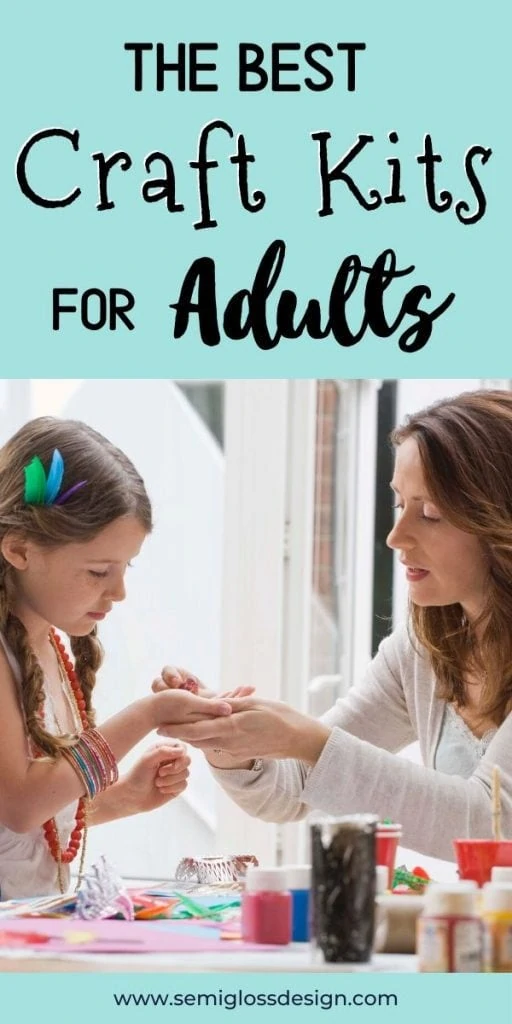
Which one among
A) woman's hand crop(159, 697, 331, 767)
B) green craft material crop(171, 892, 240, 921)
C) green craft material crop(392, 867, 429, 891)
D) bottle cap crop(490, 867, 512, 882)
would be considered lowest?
green craft material crop(171, 892, 240, 921)

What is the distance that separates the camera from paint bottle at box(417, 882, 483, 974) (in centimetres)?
102

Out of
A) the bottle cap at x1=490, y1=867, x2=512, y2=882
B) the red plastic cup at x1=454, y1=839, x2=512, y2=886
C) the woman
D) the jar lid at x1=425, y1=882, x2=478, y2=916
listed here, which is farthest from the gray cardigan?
the jar lid at x1=425, y1=882, x2=478, y2=916

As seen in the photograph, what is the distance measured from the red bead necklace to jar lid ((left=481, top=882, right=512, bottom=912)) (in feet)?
2.68

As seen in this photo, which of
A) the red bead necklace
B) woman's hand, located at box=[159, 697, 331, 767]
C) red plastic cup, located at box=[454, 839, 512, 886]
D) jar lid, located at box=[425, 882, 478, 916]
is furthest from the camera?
the red bead necklace

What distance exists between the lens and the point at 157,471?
3203 mm

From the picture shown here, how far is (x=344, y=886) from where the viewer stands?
104 cm

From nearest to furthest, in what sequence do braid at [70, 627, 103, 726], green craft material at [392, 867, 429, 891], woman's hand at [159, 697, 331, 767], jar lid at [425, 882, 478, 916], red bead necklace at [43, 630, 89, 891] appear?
1. jar lid at [425, 882, 478, 916]
2. green craft material at [392, 867, 429, 891]
3. woman's hand at [159, 697, 331, 767]
4. red bead necklace at [43, 630, 89, 891]
5. braid at [70, 627, 103, 726]

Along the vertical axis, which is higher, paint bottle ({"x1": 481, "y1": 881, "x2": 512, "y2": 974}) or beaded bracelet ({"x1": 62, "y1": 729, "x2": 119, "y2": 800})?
beaded bracelet ({"x1": 62, "y1": 729, "x2": 119, "y2": 800})

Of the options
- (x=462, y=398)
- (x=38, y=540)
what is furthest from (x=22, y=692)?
(x=462, y=398)

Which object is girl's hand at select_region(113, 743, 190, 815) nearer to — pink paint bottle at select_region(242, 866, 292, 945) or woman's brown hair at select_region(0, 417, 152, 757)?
woman's brown hair at select_region(0, 417, 152, 757)

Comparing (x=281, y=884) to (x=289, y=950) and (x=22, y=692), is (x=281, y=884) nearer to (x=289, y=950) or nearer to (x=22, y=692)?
(x=289, y=950)

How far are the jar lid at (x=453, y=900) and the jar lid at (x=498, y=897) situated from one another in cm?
3

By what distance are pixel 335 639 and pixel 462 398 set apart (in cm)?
191

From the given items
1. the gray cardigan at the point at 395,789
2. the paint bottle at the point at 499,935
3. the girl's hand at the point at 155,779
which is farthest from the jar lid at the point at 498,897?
the girl's hand at the point at 155,779
